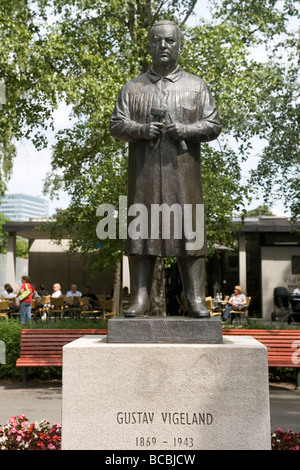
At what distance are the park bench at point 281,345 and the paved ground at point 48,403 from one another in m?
0.49

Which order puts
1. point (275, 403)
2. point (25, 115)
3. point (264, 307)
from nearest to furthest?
1. point (275, 403)
2. point (25, 115)
3. point (264, 307)

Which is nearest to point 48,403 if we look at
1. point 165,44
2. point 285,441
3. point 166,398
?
point 285,441

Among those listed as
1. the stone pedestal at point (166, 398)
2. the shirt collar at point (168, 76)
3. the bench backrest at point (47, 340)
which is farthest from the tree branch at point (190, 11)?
the stone pedestal at point (166, 398)

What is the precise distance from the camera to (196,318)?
4391 mm

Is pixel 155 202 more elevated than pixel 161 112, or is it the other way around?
pixel 161 112

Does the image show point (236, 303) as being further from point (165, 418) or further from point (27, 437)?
→ point (165, 418)

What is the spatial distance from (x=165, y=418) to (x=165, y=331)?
606mm

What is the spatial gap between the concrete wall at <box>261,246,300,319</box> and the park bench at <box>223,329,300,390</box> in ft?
41.7

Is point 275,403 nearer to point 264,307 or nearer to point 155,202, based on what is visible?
point 155,202

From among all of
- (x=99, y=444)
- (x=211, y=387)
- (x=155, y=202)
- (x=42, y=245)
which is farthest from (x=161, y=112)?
(x=42, y=245)

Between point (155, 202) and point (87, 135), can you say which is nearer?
point (155, 202)
